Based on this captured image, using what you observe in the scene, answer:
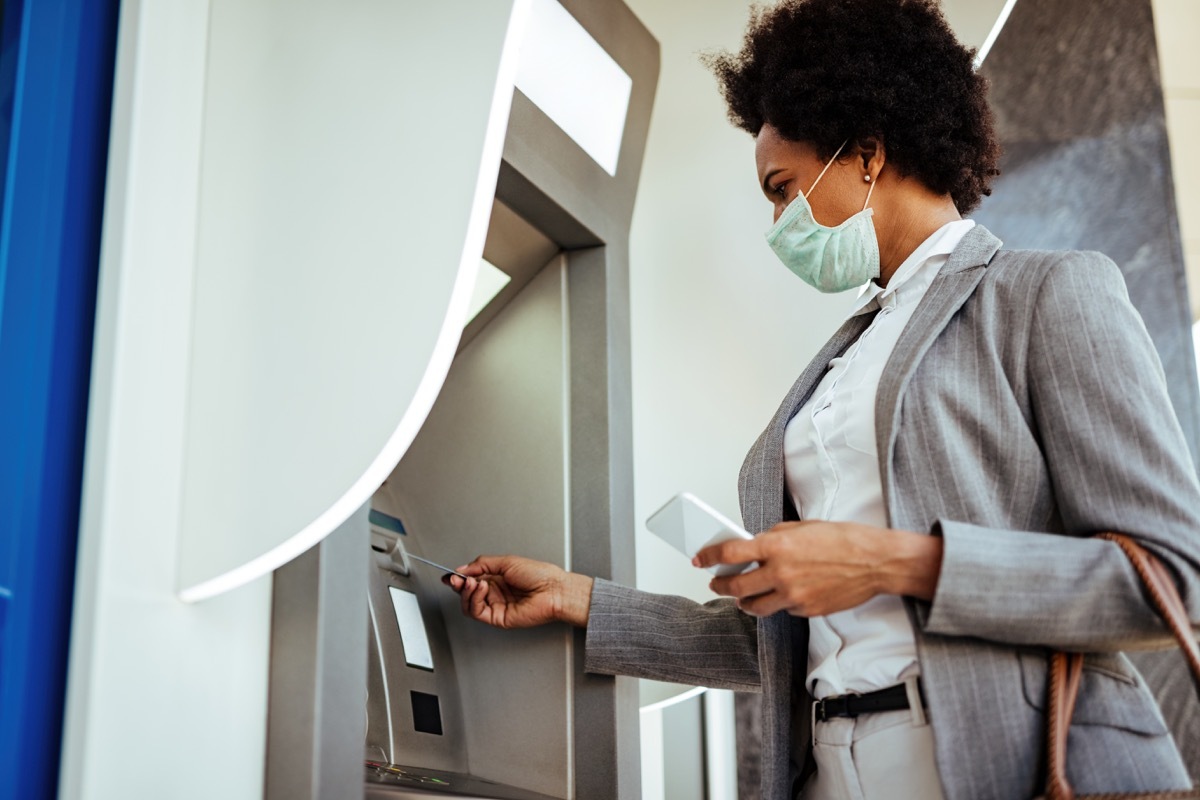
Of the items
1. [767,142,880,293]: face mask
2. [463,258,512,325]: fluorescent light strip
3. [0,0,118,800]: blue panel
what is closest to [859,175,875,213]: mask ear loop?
[767,142,880,293]: face mask

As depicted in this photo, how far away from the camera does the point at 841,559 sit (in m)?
1.19

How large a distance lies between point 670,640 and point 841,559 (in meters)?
0.48

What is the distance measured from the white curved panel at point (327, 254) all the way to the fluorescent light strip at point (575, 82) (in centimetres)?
46

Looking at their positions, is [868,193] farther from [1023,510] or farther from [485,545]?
[485,545]

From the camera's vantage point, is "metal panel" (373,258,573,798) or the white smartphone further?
"metal panel" (373,258,573,798)

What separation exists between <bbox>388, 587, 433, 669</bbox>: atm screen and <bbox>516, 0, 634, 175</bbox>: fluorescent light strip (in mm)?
723

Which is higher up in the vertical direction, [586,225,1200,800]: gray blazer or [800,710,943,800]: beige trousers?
[586,225,1200,800]: gray blazer

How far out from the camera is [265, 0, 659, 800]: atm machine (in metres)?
1.69

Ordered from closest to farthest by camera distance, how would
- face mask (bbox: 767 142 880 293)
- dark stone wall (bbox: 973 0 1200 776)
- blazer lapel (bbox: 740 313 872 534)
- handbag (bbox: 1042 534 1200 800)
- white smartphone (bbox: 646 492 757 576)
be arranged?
handbag (bbox: 1042 534 1200 800) → white smartphone (bbox: 646 492 757 576) → blazer lapel (bbox: 740 313 872 534) → face mask (bbox: 767 142 880 293) → dark stone wall (bbox: 973 0 1200 776)

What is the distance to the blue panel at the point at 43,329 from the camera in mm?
1119

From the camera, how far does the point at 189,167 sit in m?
1.31

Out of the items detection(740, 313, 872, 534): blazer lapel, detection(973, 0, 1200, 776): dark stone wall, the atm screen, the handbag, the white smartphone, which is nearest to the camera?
the handbag

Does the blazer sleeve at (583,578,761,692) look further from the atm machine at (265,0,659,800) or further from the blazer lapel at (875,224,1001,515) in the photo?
the blazer lapel at (875,224,1001,515)

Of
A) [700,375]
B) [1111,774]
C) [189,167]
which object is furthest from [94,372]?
[700,375]
